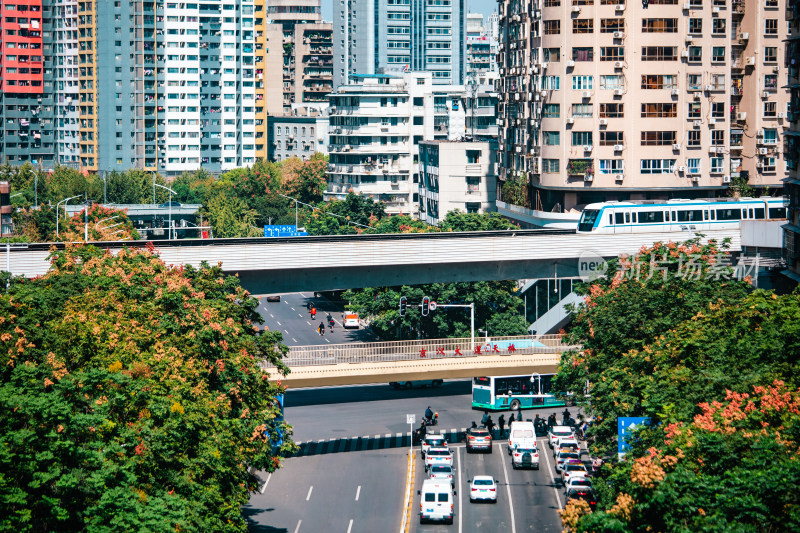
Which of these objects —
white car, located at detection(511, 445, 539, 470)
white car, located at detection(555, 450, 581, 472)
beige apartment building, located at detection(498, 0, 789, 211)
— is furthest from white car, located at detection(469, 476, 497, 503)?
beige apartment building, located at detection(498, 0, 789, 211)

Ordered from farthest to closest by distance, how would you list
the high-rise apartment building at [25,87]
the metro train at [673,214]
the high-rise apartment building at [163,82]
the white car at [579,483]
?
the high-rise apartment building at [25,87], the high-rise apartment building at [163,82], the metro train at [673,214], the white car at [579,483]

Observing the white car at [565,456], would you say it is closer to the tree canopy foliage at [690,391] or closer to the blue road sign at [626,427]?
the tree canopy foliage at [690,391]

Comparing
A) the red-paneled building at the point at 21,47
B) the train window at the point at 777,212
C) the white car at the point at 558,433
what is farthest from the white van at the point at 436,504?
the red-paneled building at the point at 21,47

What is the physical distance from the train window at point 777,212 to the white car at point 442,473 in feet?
122

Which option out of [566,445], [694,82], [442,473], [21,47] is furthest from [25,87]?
[442,473]

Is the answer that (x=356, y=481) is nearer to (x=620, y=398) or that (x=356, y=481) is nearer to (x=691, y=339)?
(x=620, y=398)

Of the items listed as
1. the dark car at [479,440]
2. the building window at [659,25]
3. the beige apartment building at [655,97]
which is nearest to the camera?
the dark car at [479,440]

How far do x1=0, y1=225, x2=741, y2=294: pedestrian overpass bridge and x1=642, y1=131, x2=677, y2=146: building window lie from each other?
1025 inches

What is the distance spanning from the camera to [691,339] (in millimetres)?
44438

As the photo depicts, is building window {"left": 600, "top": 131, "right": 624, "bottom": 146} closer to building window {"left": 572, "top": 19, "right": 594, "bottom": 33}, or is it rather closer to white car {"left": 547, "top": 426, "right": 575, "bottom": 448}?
building window {"left": 572, "top": 19, "right": 594, "bottom": 33}

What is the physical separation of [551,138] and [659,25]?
1270cm

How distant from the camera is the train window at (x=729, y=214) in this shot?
88062 mm

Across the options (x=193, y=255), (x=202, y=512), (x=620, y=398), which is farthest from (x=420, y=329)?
(x=202, y=512)

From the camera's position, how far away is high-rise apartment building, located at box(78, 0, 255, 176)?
18612cm
